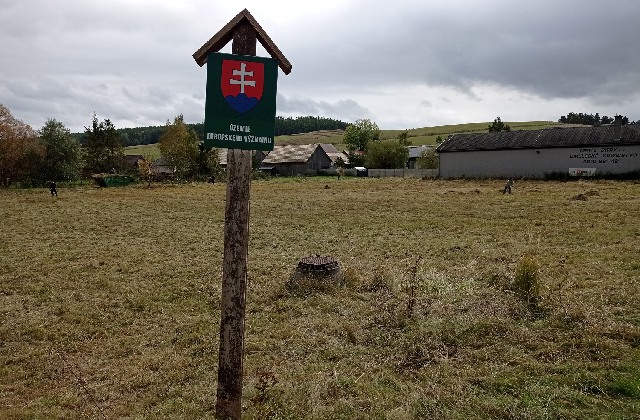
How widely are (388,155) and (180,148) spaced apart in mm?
33452

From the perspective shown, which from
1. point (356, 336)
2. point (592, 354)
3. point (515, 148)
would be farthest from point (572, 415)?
point (515, 148)

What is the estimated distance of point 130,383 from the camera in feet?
16.0

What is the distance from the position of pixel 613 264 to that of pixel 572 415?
6853 mm

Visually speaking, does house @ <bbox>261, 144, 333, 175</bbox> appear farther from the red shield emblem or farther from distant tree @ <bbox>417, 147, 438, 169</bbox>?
the red shield emblem

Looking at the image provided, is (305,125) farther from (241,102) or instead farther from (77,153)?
(241,102)

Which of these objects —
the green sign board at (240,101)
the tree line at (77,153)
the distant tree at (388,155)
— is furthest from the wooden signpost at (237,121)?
the distant tree at (388,155)

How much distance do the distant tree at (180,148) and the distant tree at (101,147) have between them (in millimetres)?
6018

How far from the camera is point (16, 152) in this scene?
4612cm

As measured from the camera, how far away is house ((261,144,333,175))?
72188 mm

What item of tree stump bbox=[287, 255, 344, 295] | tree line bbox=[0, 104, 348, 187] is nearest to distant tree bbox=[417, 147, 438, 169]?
tree line bbox=[0, 104, 348, 187]

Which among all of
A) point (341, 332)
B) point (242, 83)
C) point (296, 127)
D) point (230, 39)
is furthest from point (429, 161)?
point (296, 127)

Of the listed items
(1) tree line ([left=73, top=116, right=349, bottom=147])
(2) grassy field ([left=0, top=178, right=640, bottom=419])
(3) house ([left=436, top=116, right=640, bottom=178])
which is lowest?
(2) grassy field ([left=0, top=178, right=640, bottom=419])

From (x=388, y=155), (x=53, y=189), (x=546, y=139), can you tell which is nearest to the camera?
(x=53, y=189)

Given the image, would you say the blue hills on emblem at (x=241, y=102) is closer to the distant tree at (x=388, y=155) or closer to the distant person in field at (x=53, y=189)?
the distant person in field at (x=53, y=189)
